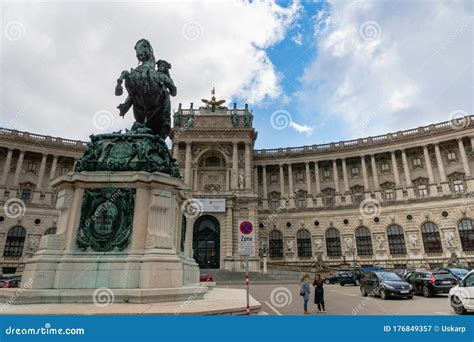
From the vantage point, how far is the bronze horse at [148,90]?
11.0m

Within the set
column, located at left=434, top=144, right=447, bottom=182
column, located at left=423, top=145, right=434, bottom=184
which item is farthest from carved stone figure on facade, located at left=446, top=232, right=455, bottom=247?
column, located at left=423, top=145, right=434, bottom=184

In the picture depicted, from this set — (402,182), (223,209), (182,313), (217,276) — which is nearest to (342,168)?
(402,182)

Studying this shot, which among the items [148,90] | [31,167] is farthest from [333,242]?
[31,167]

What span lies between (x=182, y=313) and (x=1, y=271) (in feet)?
159

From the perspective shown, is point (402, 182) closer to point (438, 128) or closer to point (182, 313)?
point (438, 128)

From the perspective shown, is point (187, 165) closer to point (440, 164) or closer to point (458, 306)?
point (440, 164)

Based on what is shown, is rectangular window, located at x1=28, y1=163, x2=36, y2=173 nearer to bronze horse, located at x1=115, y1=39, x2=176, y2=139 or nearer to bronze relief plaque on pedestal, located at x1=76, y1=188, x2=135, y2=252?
bronze horse, located at x1=115, y1=39, x2=176, y2=139

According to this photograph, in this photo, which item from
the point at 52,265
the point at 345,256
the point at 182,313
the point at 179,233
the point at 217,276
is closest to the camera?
the point at 182,313

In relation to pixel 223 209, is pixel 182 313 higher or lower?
lower

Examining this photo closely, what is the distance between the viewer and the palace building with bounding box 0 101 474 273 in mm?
42875

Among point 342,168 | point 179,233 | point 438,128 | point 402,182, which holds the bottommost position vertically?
point 179,233

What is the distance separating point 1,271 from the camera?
41875 millimetres

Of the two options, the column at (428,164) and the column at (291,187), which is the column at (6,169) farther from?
the column at (428,164)

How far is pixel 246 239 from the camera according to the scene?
8703 millimetres
